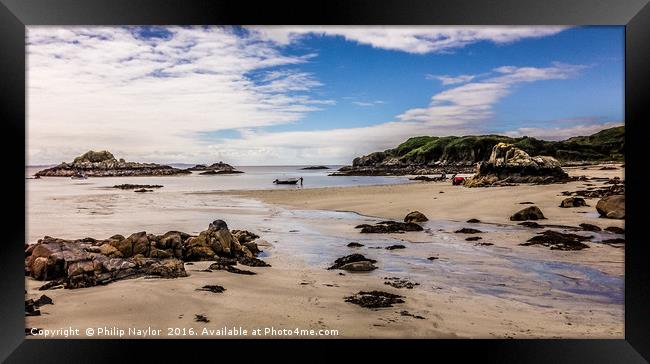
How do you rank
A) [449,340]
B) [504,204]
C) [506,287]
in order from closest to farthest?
[449,340], [506,287], [504,204]

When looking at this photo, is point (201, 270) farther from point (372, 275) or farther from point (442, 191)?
point (442, 191)

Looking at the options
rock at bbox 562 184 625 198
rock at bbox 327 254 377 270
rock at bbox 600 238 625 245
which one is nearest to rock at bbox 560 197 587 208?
rock at bbox 562 184 625 198

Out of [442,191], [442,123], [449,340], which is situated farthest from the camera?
[442,191]

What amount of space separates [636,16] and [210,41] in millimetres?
3220

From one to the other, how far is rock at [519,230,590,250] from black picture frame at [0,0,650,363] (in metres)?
0.53

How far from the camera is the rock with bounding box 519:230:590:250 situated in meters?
3.21

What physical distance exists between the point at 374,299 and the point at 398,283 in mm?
299

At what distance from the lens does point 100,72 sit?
331 centimetres

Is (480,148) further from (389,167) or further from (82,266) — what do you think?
(82,266)

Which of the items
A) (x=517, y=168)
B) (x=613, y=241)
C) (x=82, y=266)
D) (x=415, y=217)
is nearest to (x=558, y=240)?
(x=613, y=241)

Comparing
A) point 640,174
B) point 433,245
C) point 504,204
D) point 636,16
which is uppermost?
point 636,16

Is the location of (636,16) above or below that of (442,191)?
above

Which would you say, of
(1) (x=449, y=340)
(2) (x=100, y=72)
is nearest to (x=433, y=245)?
(1) (x=449, y=340)

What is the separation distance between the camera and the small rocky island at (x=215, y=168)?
3750 millimetres
